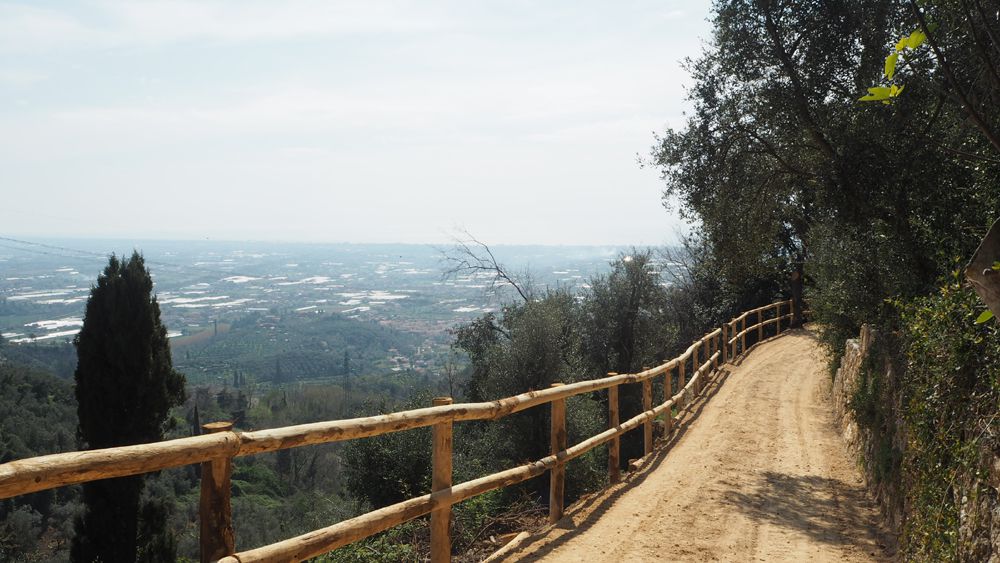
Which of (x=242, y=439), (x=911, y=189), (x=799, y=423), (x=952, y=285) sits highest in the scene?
(x=911, y=189)

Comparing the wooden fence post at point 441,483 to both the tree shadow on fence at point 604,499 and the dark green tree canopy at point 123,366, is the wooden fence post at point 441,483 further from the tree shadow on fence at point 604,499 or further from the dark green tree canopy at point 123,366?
the dark green tree canopy at point 123,366

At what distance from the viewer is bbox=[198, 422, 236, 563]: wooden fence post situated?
10.0 ft

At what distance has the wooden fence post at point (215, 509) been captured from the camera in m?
3.05

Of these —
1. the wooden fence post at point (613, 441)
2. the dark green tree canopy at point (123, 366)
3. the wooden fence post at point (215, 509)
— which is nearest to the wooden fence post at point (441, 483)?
the wooden fence post at point (215, 509)

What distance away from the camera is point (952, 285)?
531 centimetres

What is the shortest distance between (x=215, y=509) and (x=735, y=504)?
240 inches

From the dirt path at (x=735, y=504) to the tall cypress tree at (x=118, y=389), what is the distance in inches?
664

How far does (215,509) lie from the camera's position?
307 centimetres

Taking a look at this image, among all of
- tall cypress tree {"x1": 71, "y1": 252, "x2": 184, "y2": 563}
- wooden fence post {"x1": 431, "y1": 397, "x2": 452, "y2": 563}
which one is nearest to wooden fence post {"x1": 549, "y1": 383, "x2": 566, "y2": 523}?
wooden fence post {"x1": 431, "y1": 397, "x2": 452, "y2": 563}

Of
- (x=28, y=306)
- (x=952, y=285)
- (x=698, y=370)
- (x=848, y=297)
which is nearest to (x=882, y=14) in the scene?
(x=848, y=297)

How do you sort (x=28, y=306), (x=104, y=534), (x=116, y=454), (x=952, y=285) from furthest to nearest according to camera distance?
(x=28, y=306) < (x=104, y=534) < (x=952, y=285) < (x=116, y=454)

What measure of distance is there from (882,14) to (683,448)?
670cm

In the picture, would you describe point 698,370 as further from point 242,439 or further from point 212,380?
point 212,380

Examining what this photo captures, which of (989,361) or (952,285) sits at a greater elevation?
(952,285)
